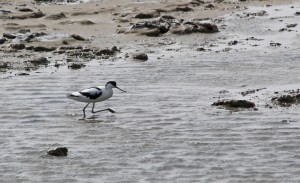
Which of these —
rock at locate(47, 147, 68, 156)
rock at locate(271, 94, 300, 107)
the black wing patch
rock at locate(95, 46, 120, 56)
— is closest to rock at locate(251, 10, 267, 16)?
rock at locate(95, 46, 120, 56)

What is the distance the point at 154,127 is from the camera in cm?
1308

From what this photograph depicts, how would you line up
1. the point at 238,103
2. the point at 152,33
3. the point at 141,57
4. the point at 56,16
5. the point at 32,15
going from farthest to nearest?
the point at 32,15, the point at 56,16, the point at 152,33, the point at 141,57, the point at 238,103

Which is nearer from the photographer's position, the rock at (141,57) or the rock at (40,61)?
the rock at (40,61)

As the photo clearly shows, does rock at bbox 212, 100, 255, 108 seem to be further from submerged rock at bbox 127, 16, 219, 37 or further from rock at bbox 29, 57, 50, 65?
submerged rock at bbox 127, 16, 219, 37

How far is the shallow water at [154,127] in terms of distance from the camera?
10570 millimetres

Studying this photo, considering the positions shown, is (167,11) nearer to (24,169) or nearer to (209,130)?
(209,130)

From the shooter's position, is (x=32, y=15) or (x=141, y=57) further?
(x=32, y=15)

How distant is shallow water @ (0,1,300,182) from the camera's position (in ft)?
34.7

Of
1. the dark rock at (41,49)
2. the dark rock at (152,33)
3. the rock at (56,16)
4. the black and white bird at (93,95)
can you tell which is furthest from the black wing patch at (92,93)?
the rock at (56,16)


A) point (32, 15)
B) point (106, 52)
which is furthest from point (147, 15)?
point (106, 52)

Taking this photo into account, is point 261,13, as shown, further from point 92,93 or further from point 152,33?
point 92,93

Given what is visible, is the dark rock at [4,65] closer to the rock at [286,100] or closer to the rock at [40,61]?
the rock at [40,61]

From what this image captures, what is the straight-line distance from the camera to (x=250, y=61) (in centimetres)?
1997

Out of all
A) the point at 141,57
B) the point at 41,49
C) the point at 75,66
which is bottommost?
the point at 75,66
